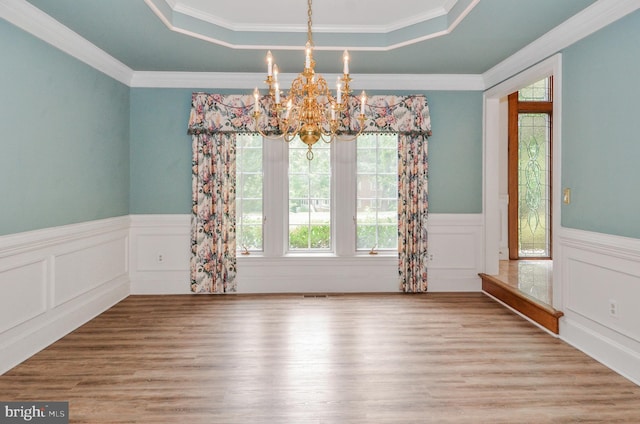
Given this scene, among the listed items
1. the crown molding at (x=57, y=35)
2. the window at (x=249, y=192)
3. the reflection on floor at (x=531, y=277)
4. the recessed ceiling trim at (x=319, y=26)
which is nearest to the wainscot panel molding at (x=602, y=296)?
the reflection on floor at (x=531, y=277)

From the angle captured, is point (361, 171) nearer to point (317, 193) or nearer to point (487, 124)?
point (317, 193)

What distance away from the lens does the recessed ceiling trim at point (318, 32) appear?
148 inches

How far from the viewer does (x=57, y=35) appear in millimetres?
3521

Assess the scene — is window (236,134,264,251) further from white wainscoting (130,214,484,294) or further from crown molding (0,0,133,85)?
crown molding (0,0,133,85)

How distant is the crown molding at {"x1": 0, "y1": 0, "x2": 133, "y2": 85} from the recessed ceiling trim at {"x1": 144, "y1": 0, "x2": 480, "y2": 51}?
0.96 meters

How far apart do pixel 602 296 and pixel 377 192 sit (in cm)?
276

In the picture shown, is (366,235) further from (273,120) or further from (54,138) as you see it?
(54,138)

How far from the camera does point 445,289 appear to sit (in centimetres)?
527

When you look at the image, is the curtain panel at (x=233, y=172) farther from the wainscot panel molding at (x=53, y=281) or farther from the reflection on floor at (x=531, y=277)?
the reflection on floor at (x=531, y=277)

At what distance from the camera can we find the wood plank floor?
2459 millimetres

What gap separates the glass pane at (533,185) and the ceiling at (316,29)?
258cm

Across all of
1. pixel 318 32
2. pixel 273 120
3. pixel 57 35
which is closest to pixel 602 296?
pixel 318 32

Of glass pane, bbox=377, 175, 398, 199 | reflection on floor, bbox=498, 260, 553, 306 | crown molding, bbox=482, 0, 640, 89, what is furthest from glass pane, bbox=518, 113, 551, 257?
glass pane, bbox=377, 175, 398, 199

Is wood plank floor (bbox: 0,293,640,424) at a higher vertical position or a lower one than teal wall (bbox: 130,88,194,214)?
lower
